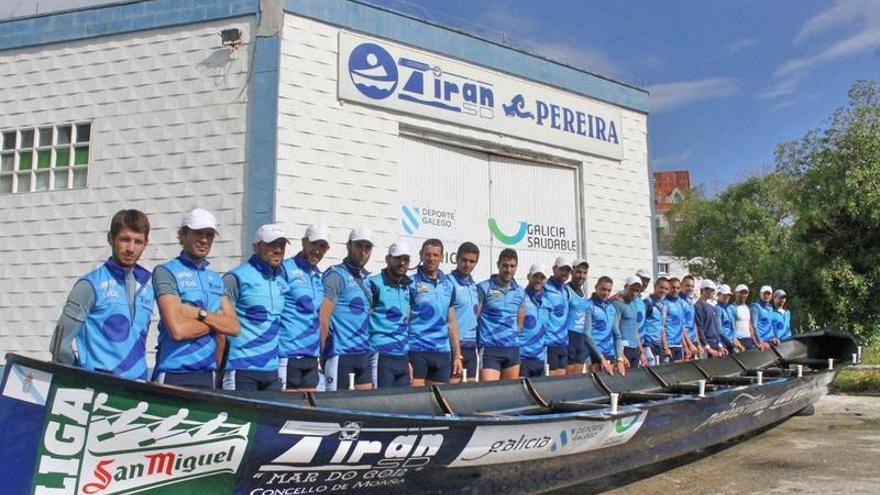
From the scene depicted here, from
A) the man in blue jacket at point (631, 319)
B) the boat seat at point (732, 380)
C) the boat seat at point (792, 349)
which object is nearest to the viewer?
the boat seat at point (732, 380)

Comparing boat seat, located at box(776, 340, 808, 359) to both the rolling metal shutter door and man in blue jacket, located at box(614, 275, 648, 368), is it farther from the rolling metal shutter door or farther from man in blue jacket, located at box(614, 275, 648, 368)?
the rolling metal shutter door

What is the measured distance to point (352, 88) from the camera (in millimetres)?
10766

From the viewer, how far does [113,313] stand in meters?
3.91

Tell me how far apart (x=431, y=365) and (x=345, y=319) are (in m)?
1.01

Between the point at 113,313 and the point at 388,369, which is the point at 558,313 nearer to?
Answer: the point at 388,369

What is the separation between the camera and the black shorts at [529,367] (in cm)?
766

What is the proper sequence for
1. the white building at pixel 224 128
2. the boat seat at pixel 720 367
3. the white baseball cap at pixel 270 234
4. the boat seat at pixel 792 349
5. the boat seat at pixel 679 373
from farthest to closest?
1. the boat seat at pixel 792 349
2. the white building at pixel 224 128
3. the boat seat at pixel 720 367
4. the boat seat at pixel 679 373
5. the white baseball cap at pixel 270 234

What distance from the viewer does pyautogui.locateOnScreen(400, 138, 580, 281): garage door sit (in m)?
11.8

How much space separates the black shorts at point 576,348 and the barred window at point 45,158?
7400 millimetres

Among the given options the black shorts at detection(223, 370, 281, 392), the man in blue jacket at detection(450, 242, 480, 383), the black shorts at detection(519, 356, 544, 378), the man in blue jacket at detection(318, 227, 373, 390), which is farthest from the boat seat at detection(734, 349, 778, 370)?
the black shorts at detection(223, 370, 281, 392)

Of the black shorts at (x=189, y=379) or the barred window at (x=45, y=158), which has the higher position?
the barred window at (x=45, y=158)

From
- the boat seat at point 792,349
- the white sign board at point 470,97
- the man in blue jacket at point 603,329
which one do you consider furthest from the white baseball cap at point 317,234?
the boat seat at point 792,349

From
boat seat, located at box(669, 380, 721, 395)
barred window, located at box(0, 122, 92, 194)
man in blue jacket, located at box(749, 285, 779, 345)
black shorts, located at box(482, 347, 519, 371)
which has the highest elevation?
barred window, located at box(0, 122, 92, 194)

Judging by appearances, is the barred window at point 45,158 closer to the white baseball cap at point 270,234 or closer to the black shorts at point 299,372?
the black shorts at point 299,372
